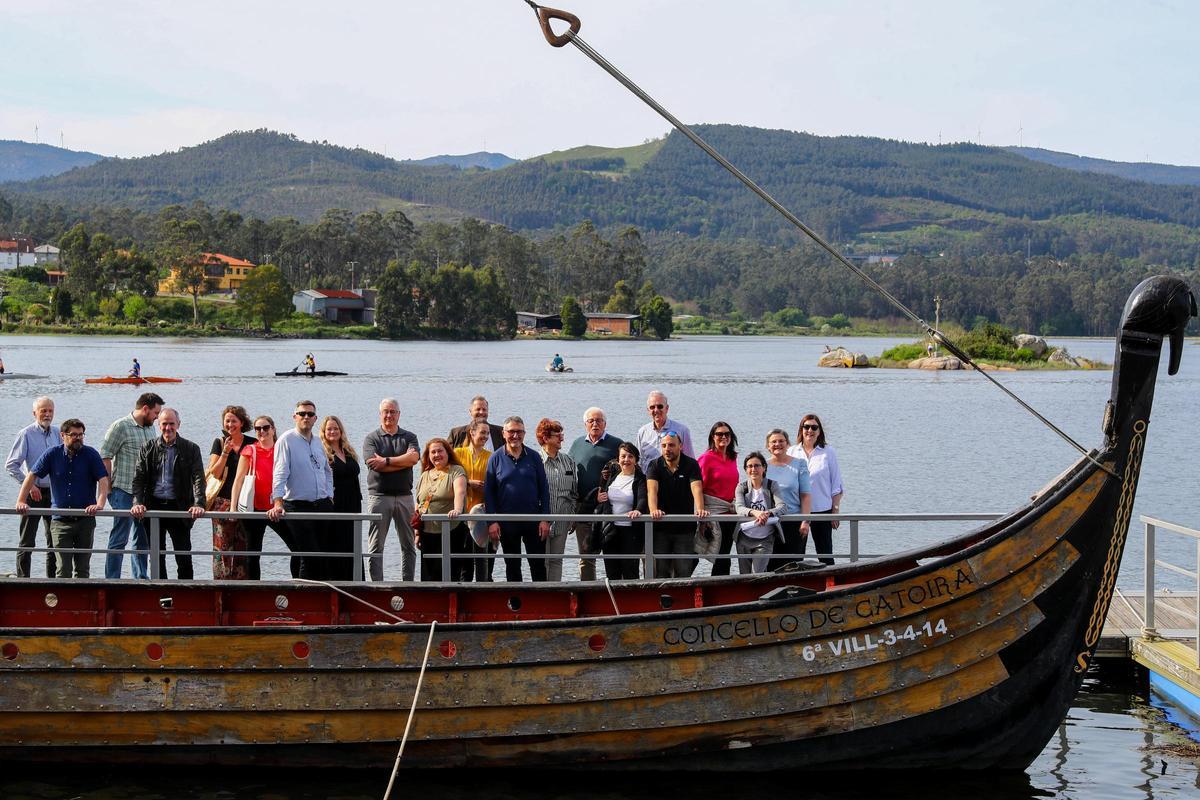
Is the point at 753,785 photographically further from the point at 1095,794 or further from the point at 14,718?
the point at 14,718

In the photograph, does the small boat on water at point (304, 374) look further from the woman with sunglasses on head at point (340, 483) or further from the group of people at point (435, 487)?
the woman with sunglasses on head at point (340, 483)

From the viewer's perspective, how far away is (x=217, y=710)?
28.9 feet

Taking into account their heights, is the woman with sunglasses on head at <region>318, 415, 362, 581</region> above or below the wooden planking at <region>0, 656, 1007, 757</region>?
above

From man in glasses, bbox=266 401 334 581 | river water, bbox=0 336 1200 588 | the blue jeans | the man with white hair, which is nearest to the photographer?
man in glasses, bbox=266 401 334 581

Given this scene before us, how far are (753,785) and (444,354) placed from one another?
105039mm

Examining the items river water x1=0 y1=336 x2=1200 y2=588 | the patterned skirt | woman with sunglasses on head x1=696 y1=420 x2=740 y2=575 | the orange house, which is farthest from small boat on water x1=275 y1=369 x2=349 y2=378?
the orange house

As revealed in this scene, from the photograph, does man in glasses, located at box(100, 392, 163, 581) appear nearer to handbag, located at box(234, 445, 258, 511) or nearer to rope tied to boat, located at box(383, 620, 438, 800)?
handbag, located at box(234, 445, 258, 511)

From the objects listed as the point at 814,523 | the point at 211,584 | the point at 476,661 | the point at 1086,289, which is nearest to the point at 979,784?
the point at 814,523

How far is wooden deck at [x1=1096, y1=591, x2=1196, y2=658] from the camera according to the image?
12773mm

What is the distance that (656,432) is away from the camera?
1122 cm

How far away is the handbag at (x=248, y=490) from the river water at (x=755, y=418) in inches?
78.4

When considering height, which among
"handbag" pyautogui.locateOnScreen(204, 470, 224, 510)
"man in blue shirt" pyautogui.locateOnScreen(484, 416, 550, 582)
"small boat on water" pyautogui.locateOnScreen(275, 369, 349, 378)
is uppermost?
"man in blue shirt" pyautogui.locateOnScreen(484, 416, 550, 582)

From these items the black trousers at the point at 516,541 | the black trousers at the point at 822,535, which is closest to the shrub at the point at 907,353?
the black trousers at the point at 822,535

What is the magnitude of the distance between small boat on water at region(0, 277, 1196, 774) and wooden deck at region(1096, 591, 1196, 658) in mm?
4215
